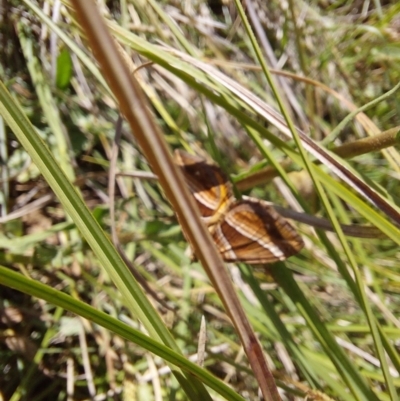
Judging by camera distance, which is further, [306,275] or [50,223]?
[306,275]

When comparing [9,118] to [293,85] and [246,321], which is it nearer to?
[246,321]

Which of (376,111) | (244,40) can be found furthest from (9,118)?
(376,111)

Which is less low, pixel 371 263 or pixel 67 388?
pixel 67 388

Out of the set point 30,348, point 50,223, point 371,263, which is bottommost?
point 371,263

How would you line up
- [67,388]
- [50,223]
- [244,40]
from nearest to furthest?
1. [67,388]
2. [50,223]
3. [244,40]

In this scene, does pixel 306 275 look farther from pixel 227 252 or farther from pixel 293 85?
pixel 293 85

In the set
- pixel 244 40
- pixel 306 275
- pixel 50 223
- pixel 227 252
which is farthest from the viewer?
pixel 244 40

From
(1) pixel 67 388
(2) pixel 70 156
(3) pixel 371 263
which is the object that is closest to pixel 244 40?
(2) pixel 70 156
